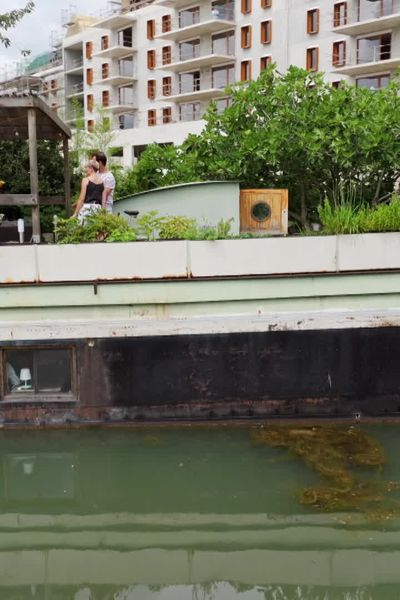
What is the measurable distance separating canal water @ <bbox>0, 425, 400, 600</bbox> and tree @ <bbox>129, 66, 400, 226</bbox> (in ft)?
12.7

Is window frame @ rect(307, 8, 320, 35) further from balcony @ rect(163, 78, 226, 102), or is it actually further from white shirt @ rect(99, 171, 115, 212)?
white shirt @ rect(99, 171, 115, 212)

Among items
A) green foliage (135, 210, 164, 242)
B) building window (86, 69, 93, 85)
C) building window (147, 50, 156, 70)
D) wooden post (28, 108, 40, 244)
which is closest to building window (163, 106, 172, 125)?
building window (147, 50, 156, 70)

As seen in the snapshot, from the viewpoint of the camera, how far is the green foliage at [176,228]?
24.8 ft

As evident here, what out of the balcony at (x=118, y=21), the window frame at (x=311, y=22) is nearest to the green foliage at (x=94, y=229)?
the window frame at (x=311, y=22)

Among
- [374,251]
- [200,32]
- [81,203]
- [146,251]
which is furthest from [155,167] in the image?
[200,32]

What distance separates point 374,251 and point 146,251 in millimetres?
2513

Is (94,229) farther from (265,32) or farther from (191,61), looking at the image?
(191,61)

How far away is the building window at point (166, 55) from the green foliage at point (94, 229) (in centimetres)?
4054

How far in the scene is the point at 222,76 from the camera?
137ft

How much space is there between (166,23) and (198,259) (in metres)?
42.5

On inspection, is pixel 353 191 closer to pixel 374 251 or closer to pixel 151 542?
pixel 374 251

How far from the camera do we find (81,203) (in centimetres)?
823

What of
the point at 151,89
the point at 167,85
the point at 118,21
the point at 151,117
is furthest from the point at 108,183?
the point at 118,21

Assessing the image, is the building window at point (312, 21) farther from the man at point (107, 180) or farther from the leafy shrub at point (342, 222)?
the leafy shrub at point (342, 222)
